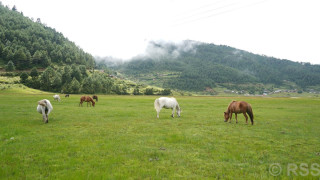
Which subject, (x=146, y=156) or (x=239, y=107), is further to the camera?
(x=239, y=107)

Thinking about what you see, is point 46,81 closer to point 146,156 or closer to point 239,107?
point 239,107

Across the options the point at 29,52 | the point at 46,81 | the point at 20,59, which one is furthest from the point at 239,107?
the point at 29,52

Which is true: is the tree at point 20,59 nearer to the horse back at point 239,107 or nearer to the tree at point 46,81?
the tree at point 46,81

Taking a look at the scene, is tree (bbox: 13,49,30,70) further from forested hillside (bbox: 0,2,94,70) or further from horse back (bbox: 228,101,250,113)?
horse back (bbox: 228,101,250,113)

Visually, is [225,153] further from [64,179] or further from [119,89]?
[119,89]

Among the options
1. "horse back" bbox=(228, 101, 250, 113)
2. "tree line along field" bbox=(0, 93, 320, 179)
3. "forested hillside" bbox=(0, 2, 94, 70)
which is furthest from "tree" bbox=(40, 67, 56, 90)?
"horse back" bbox=(228, 101, 250, 113)

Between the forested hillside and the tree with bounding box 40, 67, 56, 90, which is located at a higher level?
the forested hillside

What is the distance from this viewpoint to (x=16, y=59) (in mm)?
154500

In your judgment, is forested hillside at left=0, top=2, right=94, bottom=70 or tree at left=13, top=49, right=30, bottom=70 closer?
tree at left=13, top=49, right=30, bottom=70

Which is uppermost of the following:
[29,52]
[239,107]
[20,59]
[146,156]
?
[29,52]

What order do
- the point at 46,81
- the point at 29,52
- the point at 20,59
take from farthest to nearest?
the point at 29,52
the point at 20,59
the point at 46,81

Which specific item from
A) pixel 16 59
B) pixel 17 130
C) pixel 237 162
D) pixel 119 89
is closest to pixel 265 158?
pixel 237 162

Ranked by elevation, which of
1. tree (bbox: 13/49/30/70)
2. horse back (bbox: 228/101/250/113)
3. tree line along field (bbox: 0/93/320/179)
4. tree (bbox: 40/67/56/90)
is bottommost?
tree line along field (bbox: 0/93/320/179)

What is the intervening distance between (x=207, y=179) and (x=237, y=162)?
2583 mm
